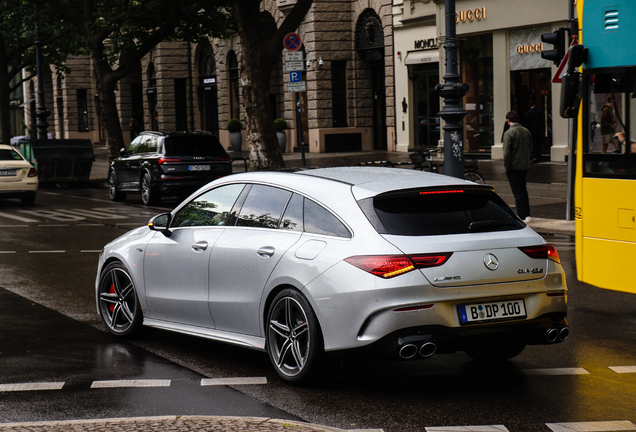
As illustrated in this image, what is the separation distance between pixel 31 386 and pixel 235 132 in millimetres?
36893

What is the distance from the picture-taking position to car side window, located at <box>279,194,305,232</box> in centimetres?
630

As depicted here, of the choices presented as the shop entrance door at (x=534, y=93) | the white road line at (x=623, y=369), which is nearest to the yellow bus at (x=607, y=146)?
the white road line at (x=623, y=369)

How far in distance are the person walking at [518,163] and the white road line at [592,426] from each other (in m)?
10.8

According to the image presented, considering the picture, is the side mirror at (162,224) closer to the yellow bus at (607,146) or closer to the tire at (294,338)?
the tire at (294,338)

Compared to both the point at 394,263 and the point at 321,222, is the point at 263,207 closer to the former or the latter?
the point at 321,222

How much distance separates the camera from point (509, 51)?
29.2 m

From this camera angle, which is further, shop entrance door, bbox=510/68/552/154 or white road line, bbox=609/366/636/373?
shop entrance door, bbox=510/68/552/154

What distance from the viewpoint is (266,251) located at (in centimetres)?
629

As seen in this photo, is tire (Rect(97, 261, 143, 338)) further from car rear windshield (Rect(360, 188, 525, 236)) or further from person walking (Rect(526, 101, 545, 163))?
person walking (Rect(526, 101, 545, 163))

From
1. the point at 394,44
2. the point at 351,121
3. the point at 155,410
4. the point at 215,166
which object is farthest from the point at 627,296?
the point at 351,121

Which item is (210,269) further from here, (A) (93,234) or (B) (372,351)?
(A) (93,234)

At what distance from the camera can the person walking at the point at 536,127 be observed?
1073 inches

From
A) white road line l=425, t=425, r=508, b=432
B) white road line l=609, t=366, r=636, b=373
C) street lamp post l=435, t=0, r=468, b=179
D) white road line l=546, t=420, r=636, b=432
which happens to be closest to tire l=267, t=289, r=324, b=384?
white road line l=425, t=425, r=508, b=432

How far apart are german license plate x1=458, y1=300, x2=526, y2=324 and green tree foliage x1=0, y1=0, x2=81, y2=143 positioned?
31131 millimetres
